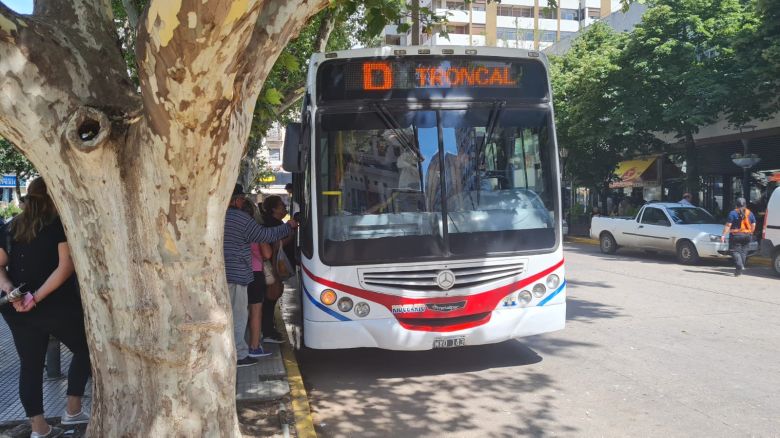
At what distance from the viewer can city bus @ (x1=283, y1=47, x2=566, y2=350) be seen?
19.4ft

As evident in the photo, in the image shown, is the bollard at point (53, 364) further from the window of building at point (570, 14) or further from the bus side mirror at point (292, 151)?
the window of building at point (570, 14)

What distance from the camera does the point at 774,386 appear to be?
561cm

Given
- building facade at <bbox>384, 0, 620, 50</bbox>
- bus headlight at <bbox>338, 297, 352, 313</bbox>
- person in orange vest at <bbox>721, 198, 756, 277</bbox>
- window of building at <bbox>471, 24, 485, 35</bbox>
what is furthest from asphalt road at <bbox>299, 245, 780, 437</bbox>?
window of building at <bbox>471, 24, 485, 35</bbox>

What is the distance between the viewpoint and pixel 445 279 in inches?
233

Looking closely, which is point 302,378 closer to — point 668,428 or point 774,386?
point 668,428

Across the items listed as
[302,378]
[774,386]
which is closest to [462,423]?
[302,378]

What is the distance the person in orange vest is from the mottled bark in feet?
40.2

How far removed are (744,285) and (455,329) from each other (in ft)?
27.2

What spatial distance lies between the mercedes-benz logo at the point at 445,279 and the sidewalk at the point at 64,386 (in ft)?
5.43

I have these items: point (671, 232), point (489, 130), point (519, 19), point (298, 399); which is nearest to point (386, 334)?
point (298, 399)

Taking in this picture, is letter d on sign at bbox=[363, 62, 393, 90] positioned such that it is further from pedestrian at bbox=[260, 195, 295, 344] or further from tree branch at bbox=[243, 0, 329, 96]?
tree branch at bbox=[243, 0, 329, 96]

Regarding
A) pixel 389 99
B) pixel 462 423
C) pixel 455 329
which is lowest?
pixel 462 423

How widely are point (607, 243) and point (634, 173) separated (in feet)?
28.5

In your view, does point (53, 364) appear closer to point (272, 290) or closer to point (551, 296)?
point (272, 290)
